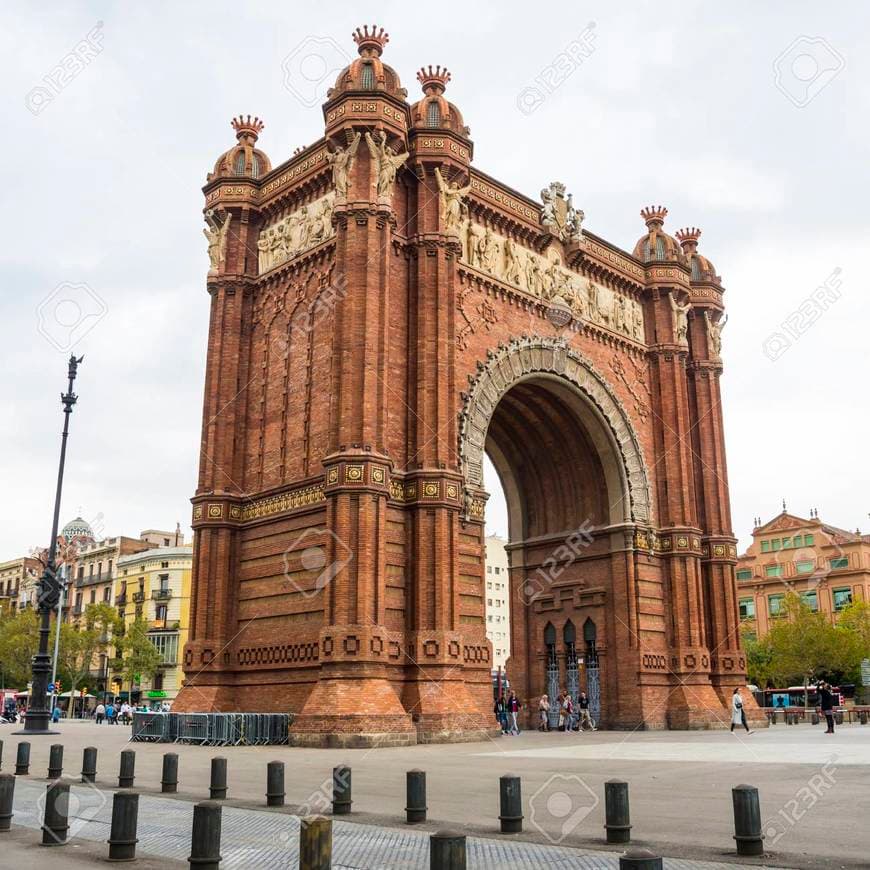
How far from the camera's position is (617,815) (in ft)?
29.1

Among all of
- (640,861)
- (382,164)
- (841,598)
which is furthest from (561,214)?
(841,598)

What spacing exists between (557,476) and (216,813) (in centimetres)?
2952

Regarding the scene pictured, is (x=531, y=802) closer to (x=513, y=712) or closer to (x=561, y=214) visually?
(x=513, y=712)

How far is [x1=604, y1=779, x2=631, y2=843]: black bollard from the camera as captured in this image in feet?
29.0

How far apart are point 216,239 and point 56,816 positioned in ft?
80.3

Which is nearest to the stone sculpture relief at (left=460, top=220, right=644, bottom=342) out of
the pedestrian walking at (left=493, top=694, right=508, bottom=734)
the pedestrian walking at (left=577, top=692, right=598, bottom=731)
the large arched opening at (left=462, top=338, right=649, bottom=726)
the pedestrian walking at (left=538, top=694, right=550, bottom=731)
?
the large arched opening at (left=462, top=338, right=649, bottom=726)

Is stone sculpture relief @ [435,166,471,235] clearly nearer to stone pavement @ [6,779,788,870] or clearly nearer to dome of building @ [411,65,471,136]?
dome of building @ [411,65,471,136]

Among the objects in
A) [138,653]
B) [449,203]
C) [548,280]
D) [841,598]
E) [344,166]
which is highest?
[344,166]

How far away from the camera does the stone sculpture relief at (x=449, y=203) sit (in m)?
27.6

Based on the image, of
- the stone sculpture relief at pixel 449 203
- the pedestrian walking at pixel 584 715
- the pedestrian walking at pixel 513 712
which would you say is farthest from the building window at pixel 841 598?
the stone sculpture relief at pixel 449 203

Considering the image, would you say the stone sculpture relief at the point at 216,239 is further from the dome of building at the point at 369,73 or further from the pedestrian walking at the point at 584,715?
the pedestrian walking at the point at 584,715

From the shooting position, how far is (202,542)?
28109 mm

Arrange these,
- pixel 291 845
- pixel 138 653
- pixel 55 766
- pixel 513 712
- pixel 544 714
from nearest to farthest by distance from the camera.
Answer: pixel 291 845
pixel 55 766
pixel 513 712
pixel 544 714
pixel 138 653

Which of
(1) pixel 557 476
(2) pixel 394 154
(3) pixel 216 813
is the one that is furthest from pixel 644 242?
(3) pixel 216 813
